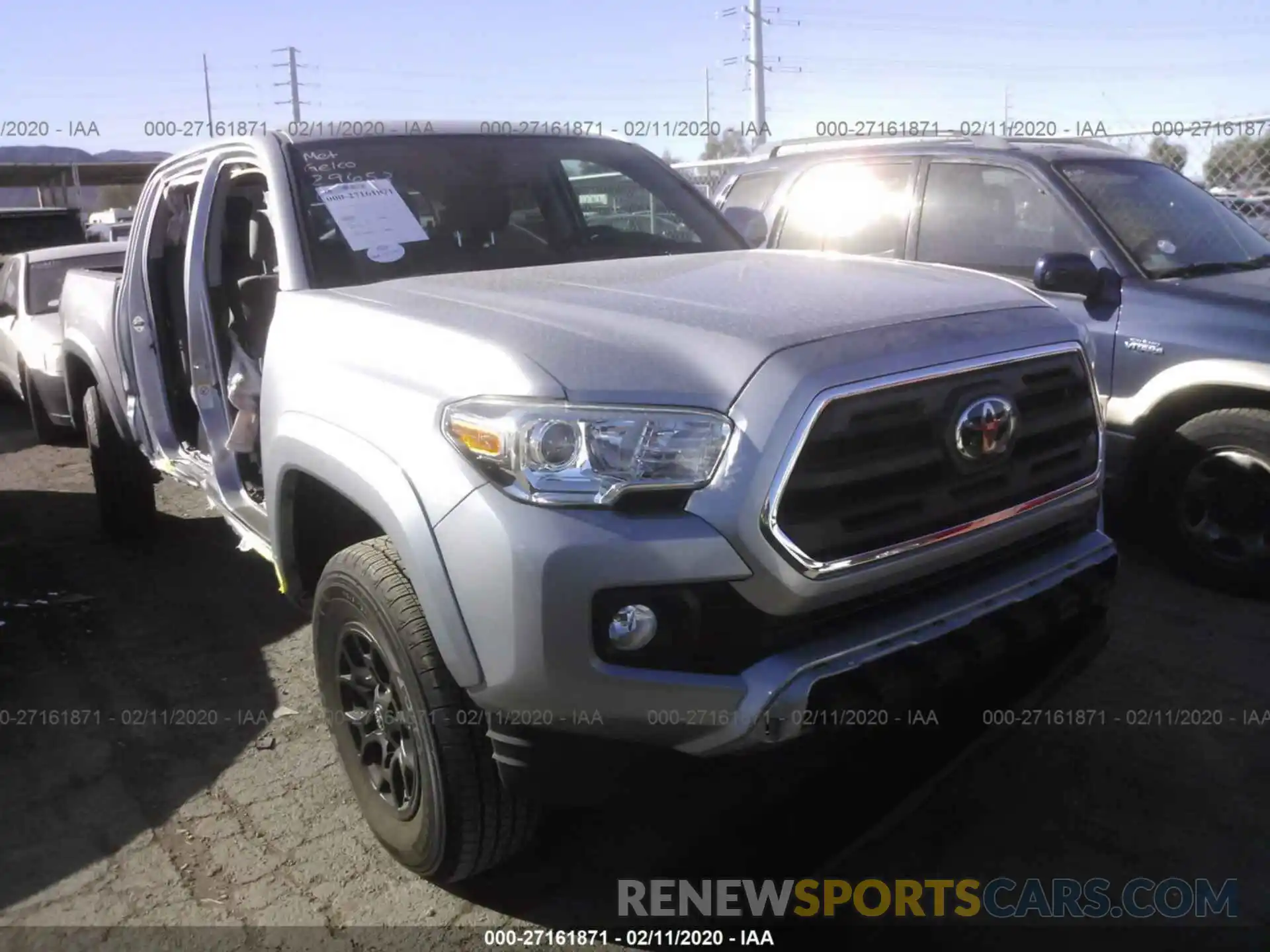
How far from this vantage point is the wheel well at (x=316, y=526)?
298cm

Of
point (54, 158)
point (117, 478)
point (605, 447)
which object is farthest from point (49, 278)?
point (54, 158)

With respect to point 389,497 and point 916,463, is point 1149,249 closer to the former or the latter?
point 916,463

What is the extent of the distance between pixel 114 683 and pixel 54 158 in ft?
140

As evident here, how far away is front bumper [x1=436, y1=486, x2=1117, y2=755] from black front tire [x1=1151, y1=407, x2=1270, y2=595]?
2.90 m

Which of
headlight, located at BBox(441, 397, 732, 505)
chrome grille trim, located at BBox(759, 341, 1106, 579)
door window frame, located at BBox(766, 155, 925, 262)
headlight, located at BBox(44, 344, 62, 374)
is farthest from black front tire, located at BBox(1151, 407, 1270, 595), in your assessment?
headlight, located at BBox(44, 344, 62, 374)

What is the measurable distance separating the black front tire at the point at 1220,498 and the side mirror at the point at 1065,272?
0.74 m

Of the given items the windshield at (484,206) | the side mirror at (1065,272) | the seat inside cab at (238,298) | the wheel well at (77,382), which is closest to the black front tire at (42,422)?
the wheel well at (77,382)

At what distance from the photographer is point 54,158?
40.1 m

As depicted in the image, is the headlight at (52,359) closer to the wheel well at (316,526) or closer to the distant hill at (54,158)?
the wheel well at (316,526)

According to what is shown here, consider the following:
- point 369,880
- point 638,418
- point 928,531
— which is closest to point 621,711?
point 638,418

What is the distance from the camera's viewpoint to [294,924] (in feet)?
8.77

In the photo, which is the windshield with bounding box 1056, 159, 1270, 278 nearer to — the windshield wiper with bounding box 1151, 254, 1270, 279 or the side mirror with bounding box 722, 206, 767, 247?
the windshield wiper with bounding box 1151, 254, 1270, 279
